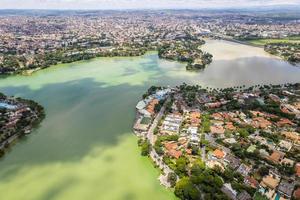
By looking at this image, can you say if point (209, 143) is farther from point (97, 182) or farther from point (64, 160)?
point (64, 160)

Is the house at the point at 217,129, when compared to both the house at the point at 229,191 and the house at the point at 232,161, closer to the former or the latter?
the house at the point at 232,161

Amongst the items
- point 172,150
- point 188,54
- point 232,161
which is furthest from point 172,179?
point 188,54

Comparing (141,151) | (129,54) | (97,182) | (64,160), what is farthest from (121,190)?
(129,54)

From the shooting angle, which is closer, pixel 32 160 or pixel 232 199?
pixel 232 199

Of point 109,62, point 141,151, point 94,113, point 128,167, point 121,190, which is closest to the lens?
point 121,190

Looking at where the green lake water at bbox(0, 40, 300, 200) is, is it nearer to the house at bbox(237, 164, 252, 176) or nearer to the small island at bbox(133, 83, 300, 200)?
the small island at bbox(133, 83, 300, 200)
